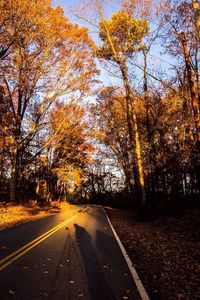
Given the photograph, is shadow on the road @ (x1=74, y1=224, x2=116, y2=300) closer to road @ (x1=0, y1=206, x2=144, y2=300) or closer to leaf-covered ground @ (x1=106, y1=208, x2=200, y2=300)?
road @ (x1=0, y1=206, x2=144, y2=300)

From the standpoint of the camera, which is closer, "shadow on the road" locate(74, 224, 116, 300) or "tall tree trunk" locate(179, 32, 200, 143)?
"shadow on the road" locate(74, 224, 116, 300)

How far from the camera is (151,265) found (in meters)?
6.88

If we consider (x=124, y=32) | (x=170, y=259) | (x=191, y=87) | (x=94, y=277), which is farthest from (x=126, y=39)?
(x=94, y=277)

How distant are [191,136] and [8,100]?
1495 centimetres

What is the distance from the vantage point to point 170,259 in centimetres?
741

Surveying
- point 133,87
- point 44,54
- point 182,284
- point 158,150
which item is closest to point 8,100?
point 44,54

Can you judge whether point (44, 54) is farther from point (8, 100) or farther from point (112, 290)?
point (112, 290)

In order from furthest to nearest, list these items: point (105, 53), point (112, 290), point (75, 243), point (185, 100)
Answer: point (105, 53) → point (185, 100) → point (75, 243) → point (112, 290)

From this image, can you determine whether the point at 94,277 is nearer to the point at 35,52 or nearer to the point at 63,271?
the point at 63,271

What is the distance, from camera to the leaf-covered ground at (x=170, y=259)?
17.0 ft

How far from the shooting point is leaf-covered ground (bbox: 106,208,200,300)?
5.19m

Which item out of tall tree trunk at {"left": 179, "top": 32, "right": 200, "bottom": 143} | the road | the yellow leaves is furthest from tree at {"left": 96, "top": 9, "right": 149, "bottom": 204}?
the road

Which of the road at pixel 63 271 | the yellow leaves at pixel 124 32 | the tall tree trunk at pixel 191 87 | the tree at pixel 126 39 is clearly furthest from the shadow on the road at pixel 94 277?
the yellow leaves at pixel 124 32

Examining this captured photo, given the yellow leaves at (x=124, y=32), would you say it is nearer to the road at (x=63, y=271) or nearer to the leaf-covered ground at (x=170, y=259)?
the leaf-covered ground at (x=170, y=259)
